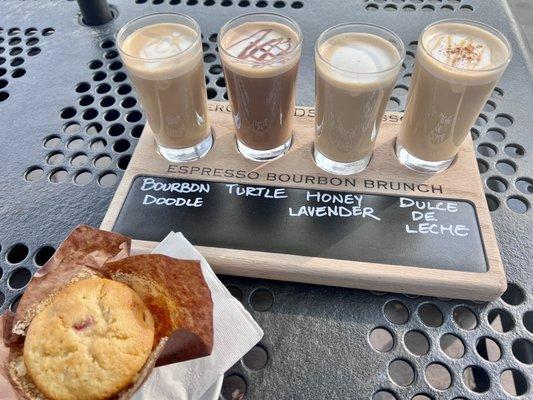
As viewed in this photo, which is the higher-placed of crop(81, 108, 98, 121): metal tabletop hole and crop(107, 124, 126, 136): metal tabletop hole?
crop(81, 108, 98, 121): metal tabletop hole

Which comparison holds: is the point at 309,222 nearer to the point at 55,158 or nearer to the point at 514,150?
the point at 514,150

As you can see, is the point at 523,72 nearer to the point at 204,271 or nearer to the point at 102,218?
the point at 204,271

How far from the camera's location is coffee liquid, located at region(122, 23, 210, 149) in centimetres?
88

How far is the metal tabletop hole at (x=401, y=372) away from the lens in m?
0.72

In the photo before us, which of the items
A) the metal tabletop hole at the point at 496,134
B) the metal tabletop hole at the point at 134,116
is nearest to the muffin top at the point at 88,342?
the metal tabletop hole at the point at 134,116

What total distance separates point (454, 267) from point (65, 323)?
0.69 m

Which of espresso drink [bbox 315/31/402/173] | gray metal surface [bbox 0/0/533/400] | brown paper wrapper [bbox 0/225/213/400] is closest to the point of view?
brown paper wrapper [bbox 0/225/213/400]

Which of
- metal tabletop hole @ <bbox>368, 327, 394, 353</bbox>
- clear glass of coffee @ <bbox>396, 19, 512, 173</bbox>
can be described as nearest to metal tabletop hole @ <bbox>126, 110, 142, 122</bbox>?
clear glass of coffee @ <bbox>396, 19, 512, 173</bbox>

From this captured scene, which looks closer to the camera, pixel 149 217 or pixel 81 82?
pixel 149 217

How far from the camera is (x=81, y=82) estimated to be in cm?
121

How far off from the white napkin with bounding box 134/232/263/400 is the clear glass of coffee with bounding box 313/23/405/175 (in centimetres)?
39

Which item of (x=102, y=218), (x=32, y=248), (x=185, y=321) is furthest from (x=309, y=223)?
(x=32, y=248)

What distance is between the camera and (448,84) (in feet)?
2.76

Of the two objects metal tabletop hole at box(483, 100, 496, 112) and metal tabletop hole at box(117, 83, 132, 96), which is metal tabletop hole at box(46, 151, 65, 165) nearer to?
metal tabletop hole at box(117, 83, 132, 96)
